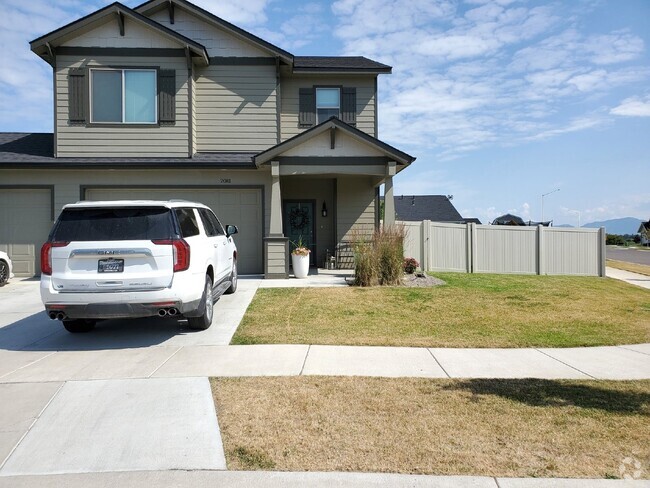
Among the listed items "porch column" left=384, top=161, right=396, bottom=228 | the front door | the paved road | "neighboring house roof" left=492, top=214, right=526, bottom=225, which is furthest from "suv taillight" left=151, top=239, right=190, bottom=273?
"neighboring house roof" left=492, top=214, right=526, bottom=225

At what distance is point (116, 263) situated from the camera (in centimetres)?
653

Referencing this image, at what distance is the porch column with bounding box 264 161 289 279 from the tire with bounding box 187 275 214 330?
18.1 feet

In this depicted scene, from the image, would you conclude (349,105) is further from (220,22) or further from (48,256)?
(48,256)

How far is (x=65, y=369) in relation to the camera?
5934 millimetres

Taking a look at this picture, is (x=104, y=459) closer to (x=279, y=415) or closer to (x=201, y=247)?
(x=279, y=415)

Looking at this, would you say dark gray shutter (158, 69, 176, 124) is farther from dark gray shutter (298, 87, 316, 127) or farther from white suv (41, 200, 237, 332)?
white suv (41, 200, 237, 332)

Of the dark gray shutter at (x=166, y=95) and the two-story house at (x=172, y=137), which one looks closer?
the two-story house at (x=172, y=137)

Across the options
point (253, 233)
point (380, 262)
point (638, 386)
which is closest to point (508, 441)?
point (638, 386)

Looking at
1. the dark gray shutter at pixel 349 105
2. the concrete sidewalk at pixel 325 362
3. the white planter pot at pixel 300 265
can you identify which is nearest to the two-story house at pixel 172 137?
the white planter pot at pixel 300 265

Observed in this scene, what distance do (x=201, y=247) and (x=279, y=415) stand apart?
3.76m

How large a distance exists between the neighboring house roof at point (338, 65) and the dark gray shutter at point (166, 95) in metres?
3.97

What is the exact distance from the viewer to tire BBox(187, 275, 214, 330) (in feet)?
24.8

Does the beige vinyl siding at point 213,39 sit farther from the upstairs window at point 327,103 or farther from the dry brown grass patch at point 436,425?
the dry brown grass patch at point 436,425

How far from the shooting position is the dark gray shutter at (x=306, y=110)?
1653 centimetres
